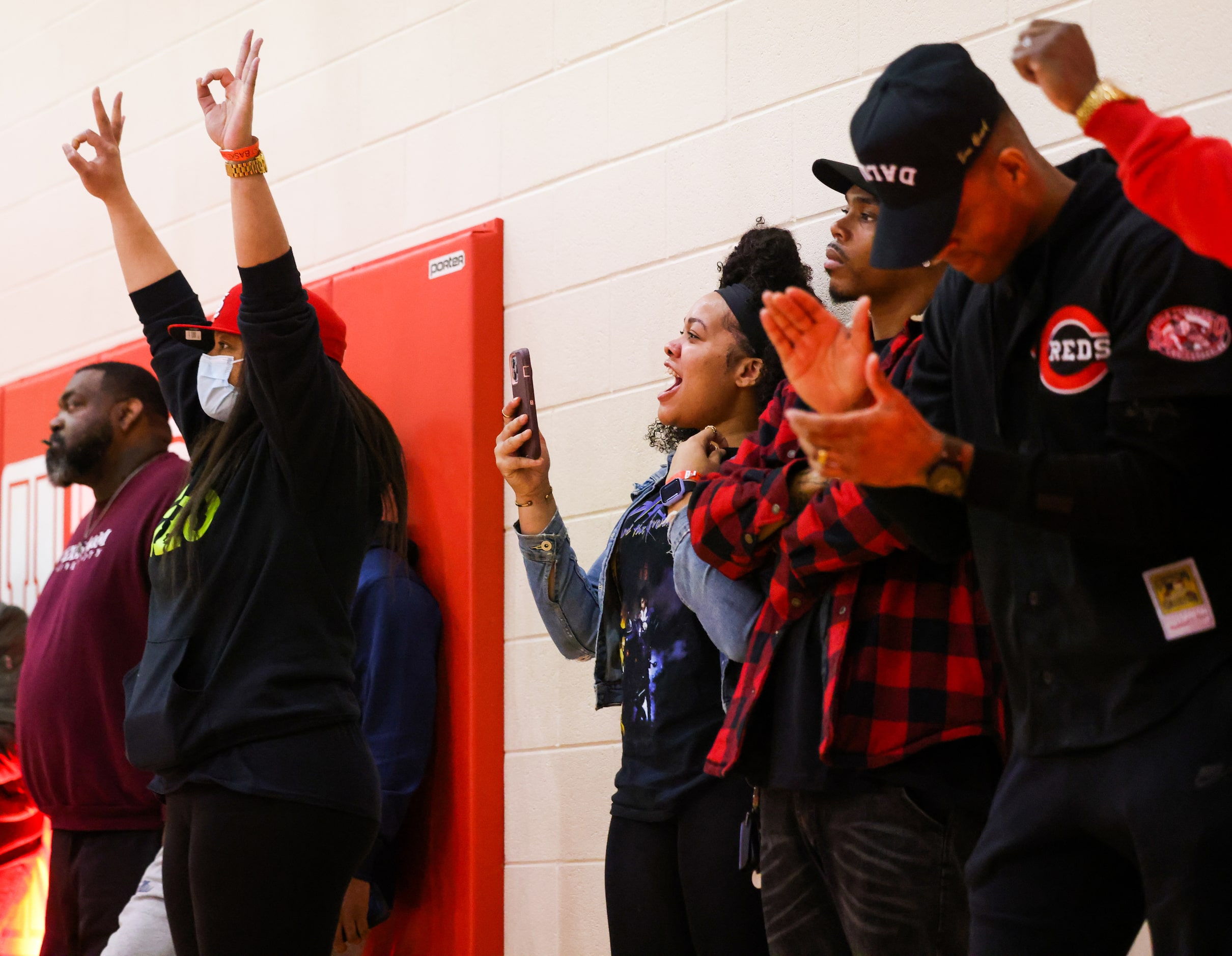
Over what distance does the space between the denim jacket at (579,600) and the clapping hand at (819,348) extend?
3.40 ft

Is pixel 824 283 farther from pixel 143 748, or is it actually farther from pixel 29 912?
pixel 29 912

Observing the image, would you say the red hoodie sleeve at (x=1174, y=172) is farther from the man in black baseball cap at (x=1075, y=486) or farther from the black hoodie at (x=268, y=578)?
the black hoodie at (x=268, y=578)

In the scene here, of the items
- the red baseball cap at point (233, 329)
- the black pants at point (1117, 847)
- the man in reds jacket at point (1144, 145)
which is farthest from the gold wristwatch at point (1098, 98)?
the red baseball cap at point (233, 329)

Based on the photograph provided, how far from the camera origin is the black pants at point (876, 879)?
1.72m

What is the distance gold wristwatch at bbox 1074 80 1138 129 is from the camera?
1.36 meters

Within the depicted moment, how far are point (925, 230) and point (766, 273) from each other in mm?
1087

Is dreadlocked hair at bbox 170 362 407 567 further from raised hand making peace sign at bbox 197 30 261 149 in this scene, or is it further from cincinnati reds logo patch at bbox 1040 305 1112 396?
cincinnati reds logo patch at bbox 1040 305 1112 396

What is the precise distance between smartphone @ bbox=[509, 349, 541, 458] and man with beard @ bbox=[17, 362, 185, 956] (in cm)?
109

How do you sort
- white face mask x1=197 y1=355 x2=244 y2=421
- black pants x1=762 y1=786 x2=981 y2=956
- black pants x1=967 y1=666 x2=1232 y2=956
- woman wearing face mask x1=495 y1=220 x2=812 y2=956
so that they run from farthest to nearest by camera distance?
white face mask x1=197 y1=355 x2=244 y2=421
woman wearing face mask x1=495 y1=220 x2=812 y2=956
black pants x1=762 y1=786 x2=981 y2=956
black pants x1=967 y1=666 x2=1232 y2=956

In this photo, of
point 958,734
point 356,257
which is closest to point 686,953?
point 958,734

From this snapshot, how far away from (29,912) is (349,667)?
7.36 feet

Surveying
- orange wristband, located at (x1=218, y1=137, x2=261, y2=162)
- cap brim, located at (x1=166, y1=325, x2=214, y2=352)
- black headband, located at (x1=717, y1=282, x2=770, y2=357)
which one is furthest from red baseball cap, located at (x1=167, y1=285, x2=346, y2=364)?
black headband, located at (x1=717, y1=282, x2=770, y2=357)

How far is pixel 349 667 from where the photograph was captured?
2.27 metres

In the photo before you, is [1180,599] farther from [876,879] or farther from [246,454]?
[246,454]
